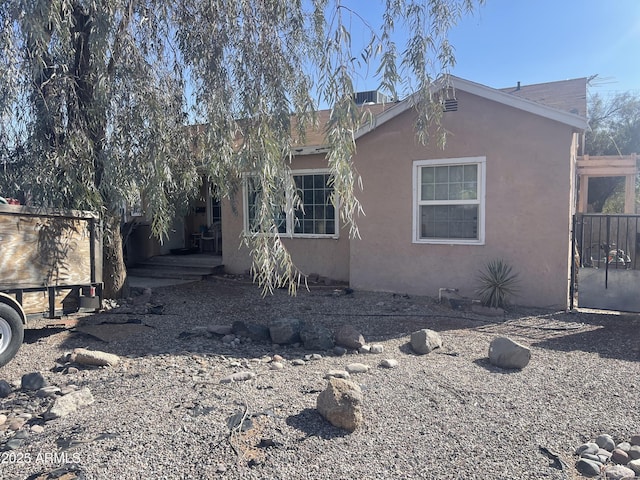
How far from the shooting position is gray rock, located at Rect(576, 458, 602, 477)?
3.25 meters

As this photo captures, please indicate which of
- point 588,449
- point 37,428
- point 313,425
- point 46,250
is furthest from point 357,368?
point 46,250

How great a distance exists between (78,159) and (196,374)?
11.1 feet

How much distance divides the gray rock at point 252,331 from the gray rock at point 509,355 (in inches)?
115

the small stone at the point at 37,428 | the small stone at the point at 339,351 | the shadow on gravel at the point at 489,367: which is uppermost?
the small stone at the point at 339,351

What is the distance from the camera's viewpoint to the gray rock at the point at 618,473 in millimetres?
3193

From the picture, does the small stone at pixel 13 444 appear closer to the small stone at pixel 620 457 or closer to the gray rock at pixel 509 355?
the small stone at pixel 620 457

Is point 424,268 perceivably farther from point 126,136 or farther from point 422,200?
point 126,136

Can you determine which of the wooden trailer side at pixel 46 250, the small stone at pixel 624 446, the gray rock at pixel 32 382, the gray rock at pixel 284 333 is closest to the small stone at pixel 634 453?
the small stone at pixel 624 446

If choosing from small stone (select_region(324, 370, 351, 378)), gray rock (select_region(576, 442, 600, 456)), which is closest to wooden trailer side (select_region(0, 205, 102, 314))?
small stone (select_region(324, 370, 351, 378))

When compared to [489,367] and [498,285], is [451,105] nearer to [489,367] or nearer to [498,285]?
[498,285]

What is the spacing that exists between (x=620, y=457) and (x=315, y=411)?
7.57 ft

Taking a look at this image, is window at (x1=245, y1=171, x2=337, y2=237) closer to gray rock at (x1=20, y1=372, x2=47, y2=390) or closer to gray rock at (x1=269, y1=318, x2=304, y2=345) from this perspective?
gray rock at (x1=269, y1=318, x2=304, y2=345)

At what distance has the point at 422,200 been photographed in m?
9.03

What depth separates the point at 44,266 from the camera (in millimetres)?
5910
